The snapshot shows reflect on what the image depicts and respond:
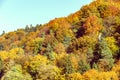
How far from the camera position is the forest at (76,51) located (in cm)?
8381

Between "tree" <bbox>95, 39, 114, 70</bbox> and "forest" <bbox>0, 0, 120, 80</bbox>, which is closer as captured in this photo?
"forest" <bbox>0, 0, 120, 80</bbox>

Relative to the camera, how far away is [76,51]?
102250mm

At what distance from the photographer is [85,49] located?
327 ft

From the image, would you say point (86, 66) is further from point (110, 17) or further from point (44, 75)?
point (110, 17)

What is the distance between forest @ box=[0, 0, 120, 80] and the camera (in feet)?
275

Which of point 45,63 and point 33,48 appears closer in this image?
point 45,63

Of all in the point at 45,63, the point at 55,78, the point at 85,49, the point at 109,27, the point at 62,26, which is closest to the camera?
the point at 55,78

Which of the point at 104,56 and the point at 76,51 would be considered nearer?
the point at 104,56

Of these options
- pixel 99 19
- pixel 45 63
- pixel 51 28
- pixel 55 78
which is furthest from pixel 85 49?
pixel 51 28

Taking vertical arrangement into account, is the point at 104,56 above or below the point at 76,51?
below

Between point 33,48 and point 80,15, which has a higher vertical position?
point 80,15

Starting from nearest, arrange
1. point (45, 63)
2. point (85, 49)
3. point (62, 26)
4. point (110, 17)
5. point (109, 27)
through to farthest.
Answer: point (45, 63) → point (85, 49) → point (109, 27) → point (110, 17) → point (62, 26)

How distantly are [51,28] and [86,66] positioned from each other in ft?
178

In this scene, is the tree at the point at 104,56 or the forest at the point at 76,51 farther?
the tree at the point at 104,56
